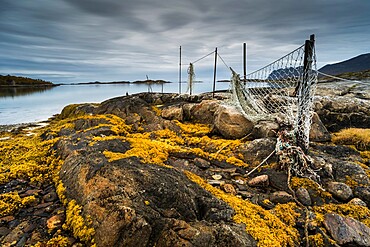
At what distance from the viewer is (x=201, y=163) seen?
484 cm

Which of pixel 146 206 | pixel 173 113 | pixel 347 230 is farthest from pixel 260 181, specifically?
pixel 173 113

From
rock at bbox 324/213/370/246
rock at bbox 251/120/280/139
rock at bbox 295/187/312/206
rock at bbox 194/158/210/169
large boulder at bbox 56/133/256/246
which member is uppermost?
rock at bbox 251/120/280/139

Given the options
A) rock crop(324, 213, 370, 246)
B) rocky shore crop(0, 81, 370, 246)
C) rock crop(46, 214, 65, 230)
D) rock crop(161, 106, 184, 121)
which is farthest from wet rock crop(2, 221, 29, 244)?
rock crop(161, 106, 184, 121)

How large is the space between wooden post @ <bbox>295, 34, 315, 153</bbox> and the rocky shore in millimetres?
538

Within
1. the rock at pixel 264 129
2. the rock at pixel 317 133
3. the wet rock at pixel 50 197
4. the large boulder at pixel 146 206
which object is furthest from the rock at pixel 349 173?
the wet rock at pixel 50 197

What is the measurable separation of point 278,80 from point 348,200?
346cm

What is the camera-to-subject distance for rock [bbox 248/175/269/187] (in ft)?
13.4

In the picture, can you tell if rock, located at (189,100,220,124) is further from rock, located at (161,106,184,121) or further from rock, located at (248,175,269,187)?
rock, located at (248,175,269,187)

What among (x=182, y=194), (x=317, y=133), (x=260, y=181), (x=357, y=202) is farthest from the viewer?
(x=317, y=133)

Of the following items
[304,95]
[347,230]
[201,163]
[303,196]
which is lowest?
[347,230]

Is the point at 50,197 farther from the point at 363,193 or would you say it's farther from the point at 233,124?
the point at 363,193

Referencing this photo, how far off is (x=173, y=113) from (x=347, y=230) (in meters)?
6.76

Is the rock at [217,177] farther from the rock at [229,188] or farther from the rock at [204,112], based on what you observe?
the rock at [204,112]

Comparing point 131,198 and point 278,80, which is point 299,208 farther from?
point 278,80
